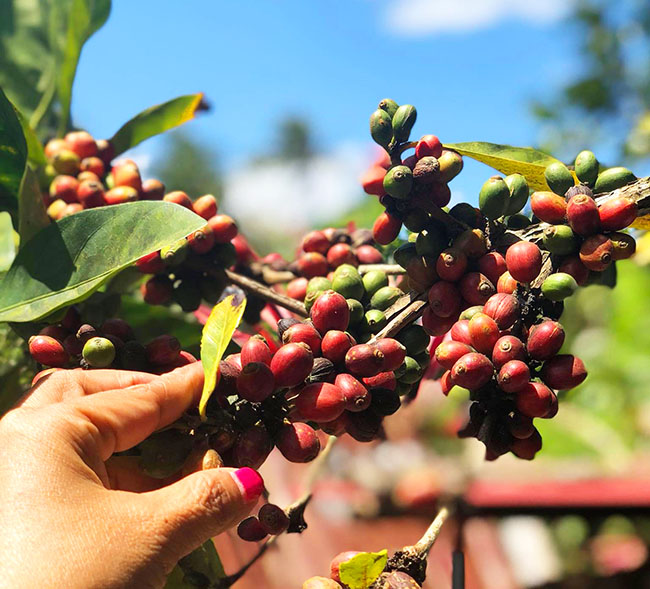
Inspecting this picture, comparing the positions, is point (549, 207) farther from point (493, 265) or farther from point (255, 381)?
point (255, 381)

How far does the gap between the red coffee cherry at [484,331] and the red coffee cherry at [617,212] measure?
16cm

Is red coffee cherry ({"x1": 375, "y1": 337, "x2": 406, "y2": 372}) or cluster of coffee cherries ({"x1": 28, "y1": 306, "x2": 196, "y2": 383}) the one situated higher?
red coffee cherry ({"x1": 375, "y1": 337, "x2": 406, "y2": 372})

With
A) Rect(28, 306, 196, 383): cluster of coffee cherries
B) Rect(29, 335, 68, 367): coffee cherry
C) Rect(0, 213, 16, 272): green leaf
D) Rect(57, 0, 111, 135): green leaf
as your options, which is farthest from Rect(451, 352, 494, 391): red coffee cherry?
Rect(57, 0, 111, 135): green leaf

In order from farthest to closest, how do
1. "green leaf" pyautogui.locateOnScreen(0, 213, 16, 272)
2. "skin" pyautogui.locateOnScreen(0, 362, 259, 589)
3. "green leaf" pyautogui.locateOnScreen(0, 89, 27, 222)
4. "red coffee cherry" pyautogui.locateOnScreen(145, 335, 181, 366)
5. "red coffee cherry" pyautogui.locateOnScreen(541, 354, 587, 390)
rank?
"green leaf" pyautogui.locateOnScreen(0, 213, 16, 272), "green leaf" pyautogui.locateOnScreen(0, 89, 27, 222), "red coffee cherry" pyautogui.locateOnScreen(145, 335, 181, 366), "red coffee cherry" pyautogui.locateOnScreen(541, 354, 587, 390), "skin" pyautogui.locateOnScreen(0, 362, 259, 589)

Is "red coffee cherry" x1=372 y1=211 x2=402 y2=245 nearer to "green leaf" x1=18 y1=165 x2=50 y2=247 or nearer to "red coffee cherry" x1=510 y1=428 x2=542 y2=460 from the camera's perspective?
"red coffee cherry" x1=510 y1=428 x2=542 y2=460

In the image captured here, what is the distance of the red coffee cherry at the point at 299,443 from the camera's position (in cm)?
67

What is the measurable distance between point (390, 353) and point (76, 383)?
1.07 feet

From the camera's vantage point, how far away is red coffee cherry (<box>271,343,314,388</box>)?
2.18ft

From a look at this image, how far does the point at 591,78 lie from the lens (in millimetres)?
8438

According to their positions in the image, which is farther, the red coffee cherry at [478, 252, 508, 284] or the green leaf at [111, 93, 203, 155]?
the green leaf at [111, 93, 203, 155]

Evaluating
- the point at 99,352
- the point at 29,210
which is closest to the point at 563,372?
the point at 99,352

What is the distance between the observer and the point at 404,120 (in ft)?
2.50

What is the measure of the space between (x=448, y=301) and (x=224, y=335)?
24cm

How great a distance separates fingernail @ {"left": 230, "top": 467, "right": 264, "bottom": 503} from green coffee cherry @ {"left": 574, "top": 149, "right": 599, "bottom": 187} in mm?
480
